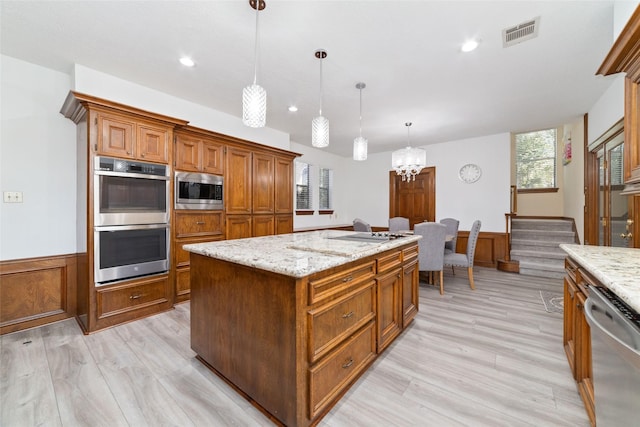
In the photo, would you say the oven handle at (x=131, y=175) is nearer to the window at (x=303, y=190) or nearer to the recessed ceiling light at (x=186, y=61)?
the recessed ceiling light at (x=186, y=61)

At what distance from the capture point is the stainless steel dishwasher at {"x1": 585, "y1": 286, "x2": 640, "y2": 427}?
84 centimetres

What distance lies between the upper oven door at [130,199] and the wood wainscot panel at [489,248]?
543 centimetres

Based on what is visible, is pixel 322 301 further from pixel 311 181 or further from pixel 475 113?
pixel 311 181

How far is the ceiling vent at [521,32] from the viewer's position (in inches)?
80.2

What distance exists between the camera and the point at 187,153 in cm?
325

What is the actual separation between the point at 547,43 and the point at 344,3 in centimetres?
188

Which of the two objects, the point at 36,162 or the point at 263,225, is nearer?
the point at 36,162

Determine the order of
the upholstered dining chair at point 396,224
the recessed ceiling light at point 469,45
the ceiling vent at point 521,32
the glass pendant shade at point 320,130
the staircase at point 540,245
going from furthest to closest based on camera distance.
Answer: the upholstered dining chair at point 396,224, the staircase at point 540,245, the glass pendant shade at point 320,130, the recessed ceiling light at point 469,45, the ceiling vent at point 521,32

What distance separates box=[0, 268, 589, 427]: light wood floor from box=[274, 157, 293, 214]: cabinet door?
7.67 feet

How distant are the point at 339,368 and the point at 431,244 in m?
2.48

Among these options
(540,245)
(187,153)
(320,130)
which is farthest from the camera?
(540,245)

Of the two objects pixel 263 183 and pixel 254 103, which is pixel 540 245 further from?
pixel 254 103

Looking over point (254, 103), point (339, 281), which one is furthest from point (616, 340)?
point (254, 103)

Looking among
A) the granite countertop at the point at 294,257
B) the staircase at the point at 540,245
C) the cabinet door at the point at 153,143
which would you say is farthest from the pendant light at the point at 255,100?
the staircase at the point at 540,245
